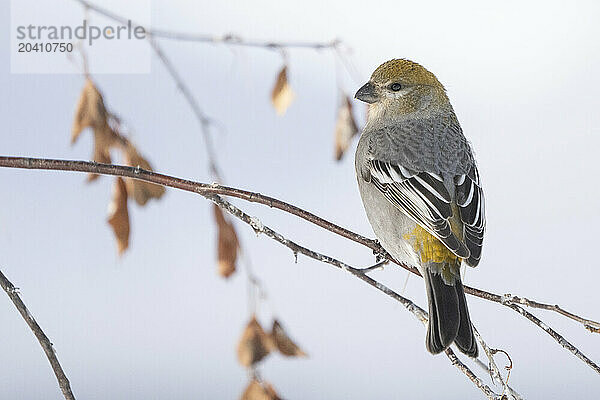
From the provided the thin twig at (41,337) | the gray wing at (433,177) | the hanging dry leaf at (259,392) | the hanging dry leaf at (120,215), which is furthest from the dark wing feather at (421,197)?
the thin twig at (41,337)

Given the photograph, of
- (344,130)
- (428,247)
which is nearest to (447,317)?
(428,247)

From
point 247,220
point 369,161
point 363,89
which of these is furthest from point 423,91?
point 247,220

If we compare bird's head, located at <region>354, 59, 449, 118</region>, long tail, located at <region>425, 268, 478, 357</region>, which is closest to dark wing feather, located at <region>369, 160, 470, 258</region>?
long tail, located at <region>425, 268, 478, 357</region>

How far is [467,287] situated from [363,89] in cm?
102

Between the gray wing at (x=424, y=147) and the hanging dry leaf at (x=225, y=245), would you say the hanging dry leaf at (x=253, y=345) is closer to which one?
the hanging dry leaf at (x=225, y=245)

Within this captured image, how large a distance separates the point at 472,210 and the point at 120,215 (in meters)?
1.02

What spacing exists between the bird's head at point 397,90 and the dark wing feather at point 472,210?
383 millimetres

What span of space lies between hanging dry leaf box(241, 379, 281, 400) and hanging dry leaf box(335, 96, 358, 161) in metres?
0.76

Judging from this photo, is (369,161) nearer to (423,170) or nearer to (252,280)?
(423,170)

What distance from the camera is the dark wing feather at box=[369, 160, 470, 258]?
189 cm

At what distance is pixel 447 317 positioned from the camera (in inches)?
67.1

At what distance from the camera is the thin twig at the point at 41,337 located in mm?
1248

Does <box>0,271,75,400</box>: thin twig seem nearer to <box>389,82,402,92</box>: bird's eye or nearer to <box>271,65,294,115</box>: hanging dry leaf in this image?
<box>271,65,294,115</box>: hanging dry leaf

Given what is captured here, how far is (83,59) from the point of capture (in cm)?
187
